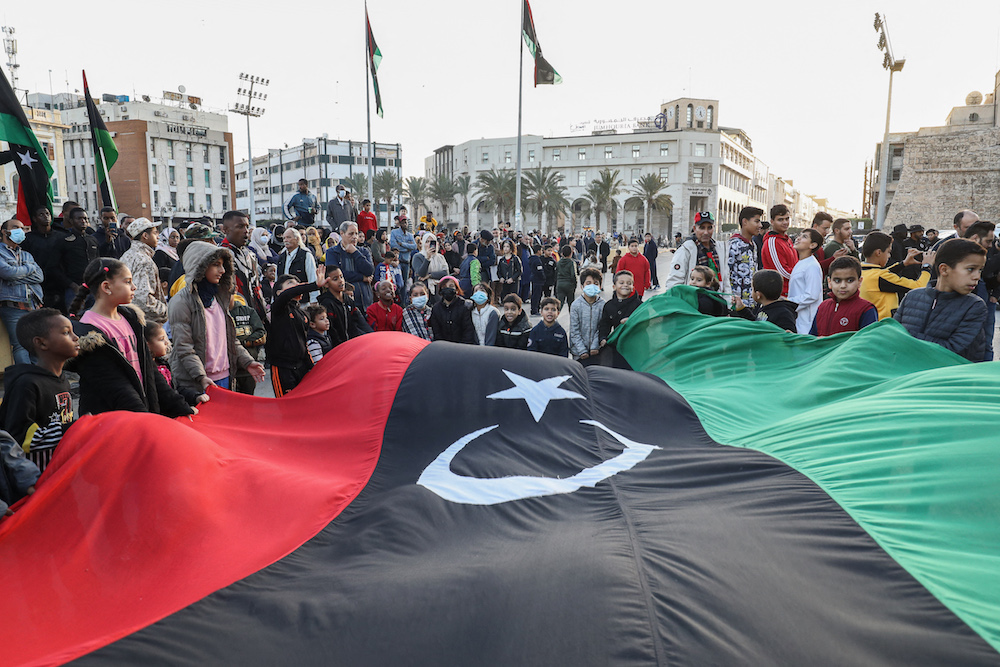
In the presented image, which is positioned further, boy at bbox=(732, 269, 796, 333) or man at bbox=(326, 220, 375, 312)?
man at bbox=(326, 220, 375, 312)

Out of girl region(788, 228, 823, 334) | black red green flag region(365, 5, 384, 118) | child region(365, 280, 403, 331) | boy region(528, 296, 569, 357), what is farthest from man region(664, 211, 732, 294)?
black red green flag region(365, 5, 384, 118)

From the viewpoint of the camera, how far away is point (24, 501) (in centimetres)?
290

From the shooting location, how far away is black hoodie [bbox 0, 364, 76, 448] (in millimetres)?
3326

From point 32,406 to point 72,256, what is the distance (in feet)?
19.5

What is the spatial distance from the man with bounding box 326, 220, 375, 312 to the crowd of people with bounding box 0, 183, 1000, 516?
23 millimetres

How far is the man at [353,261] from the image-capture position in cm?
934

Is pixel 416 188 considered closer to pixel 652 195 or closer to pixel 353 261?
pixel 652 195

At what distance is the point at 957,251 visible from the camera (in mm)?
4230

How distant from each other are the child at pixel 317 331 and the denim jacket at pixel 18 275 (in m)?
3.72

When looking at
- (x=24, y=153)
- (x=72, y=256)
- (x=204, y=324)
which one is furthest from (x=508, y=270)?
(x=204, y=324)

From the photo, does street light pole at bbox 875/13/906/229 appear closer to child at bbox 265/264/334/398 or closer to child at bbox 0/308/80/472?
child at bbox 265/264/334/398

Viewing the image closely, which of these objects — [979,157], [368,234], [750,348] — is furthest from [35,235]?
[979,157]

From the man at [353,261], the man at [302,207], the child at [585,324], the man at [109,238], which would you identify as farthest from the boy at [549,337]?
the man at [109,238]

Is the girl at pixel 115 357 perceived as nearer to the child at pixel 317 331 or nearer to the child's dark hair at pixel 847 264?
the child at pixel 317 331
